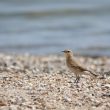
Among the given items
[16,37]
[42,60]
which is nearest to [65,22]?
[16,37]

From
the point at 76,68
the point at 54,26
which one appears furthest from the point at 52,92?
the point at 54,26

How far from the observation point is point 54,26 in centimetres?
2794

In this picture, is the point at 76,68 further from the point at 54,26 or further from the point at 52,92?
the point at 54,26

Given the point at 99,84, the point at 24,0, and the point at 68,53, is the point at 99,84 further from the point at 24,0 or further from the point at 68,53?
the point at 24,0

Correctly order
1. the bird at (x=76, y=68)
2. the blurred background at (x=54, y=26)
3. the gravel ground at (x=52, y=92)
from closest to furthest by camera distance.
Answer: the gravel ground at (x=52, y=92) < the bird at (x=76, y=68) < the blurred background at (x=54, y=26)

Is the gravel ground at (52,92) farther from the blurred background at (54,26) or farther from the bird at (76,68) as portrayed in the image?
the blurred background at (54,26)

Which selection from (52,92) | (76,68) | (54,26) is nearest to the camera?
(52,92)

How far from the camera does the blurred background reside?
2206 cm

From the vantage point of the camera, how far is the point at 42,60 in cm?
1822

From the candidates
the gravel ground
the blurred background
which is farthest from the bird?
the blurred background

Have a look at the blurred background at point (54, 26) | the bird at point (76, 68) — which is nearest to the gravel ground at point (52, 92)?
the bird at point (76, 68)

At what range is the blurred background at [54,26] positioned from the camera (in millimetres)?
22062

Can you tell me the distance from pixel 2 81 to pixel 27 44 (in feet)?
39.9

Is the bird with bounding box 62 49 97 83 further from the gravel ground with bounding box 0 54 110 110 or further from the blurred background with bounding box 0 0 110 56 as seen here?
the blurred background with bounding box 0 0 110 56
